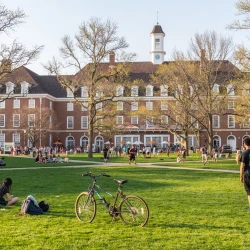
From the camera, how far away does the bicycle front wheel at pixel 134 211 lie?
821cm

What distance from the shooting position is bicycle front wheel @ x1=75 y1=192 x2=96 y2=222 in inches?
346

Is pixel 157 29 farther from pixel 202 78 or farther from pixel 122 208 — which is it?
pixel 122 208

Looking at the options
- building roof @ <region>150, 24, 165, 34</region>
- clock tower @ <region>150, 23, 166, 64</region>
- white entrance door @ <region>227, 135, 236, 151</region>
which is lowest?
white entrance door @ <region>227, 135, 236, 151</region>

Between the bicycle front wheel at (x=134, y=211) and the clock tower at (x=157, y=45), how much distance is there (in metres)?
64.0

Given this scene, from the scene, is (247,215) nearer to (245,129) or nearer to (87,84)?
(87,84)

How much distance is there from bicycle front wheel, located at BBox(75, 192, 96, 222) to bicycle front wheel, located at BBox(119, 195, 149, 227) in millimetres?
687

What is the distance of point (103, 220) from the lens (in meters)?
9.01

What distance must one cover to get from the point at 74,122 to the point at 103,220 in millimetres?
58558

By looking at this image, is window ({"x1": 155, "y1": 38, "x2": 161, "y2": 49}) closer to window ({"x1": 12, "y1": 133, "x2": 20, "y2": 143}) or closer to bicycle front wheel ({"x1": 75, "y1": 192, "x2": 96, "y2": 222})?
window ({"x1": 12, "y1": 133, "x2": 20, "y2": 143})

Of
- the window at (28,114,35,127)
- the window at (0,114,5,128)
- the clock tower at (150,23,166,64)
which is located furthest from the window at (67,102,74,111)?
the clock tower at (150,23,166,64)

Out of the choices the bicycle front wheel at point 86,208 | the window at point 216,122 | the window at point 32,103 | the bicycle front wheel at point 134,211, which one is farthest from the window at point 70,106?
the bicycle front wheel at point 134,211

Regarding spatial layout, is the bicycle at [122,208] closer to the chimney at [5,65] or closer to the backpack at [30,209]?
the backpack at [30,209]

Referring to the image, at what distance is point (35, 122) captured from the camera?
186ft

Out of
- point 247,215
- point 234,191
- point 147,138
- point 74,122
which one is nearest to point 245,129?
point 147,138
